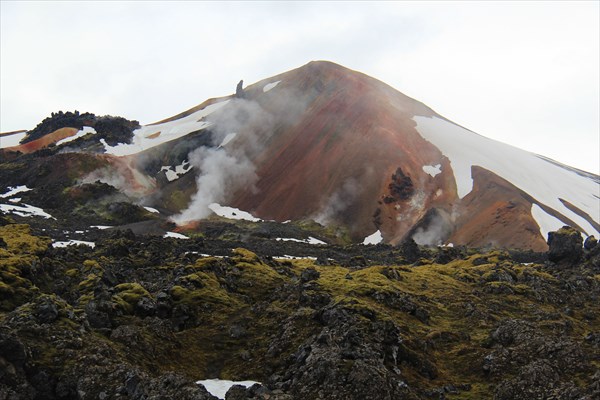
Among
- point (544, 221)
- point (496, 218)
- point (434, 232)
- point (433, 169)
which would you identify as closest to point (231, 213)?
point (434, 232)

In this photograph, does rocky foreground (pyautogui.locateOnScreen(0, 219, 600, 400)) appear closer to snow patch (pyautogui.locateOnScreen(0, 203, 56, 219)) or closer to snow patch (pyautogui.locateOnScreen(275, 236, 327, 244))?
snow patch (pyautogui.locateOnScreen(275, 236, 327, 244))

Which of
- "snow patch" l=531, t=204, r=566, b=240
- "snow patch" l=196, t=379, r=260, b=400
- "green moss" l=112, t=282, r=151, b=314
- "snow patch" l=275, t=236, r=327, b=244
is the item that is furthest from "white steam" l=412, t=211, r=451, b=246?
"snow patch" l=196, t=379, r=260, b=400

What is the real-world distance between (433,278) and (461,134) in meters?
131

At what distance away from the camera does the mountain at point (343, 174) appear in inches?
4875

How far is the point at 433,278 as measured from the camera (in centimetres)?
5744

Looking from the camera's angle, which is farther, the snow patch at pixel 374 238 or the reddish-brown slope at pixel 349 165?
the reddish-brown slope at pixel 349 165

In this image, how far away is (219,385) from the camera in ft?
88.2

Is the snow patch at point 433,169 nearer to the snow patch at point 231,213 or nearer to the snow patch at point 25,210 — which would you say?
the snow patch at point 231,213

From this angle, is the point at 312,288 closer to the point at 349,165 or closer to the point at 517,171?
the point at 349,165

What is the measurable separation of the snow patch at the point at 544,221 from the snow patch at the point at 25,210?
101883 millimetres

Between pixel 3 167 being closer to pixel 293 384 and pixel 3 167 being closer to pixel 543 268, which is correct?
pixel 543 268

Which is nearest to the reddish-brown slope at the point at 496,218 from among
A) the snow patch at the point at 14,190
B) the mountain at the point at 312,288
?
the mountain at the point at 312,288

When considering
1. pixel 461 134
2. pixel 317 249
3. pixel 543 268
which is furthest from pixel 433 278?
pixel 461 134

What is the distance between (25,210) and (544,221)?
364ft
